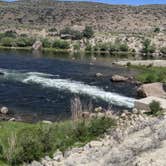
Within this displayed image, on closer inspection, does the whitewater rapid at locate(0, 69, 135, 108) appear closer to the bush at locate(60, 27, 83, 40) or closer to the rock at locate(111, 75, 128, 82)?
the rock at locate(111, 75, 128, 82)

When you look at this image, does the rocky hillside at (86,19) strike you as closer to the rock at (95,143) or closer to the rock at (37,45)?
the rock at (37,45)

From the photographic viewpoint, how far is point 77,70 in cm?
8650

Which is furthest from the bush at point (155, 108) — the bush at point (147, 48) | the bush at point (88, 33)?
the bush at point (88, 33)

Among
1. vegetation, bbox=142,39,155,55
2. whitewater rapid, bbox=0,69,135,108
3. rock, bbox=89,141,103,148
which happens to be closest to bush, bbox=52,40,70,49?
vegetation, bbox=142,39,155,55

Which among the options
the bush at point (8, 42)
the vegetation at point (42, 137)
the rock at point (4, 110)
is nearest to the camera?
the vegetation at point (42, 137)

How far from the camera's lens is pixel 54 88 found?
64875mm

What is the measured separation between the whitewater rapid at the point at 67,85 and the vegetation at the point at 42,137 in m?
17.9

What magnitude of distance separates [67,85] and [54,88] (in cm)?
308

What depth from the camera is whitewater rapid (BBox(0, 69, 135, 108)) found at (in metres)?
59.0

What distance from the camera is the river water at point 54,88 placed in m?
52.7

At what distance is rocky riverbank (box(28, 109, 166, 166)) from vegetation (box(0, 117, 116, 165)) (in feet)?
2.82

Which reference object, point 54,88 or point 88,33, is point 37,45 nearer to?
point 88,33

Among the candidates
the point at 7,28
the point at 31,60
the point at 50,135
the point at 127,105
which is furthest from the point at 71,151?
the point at 7,28

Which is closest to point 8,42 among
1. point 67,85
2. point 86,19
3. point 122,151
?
point 86,19
